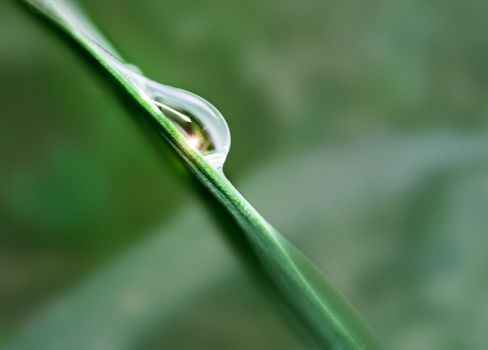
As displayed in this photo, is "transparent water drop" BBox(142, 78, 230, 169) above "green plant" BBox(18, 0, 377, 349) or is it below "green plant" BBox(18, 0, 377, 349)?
above

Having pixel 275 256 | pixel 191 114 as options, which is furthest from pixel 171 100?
pixel 275 256

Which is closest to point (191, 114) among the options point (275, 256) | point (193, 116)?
point (193, 116)

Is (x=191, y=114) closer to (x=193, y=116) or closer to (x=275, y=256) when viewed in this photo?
(x=193, y=116)

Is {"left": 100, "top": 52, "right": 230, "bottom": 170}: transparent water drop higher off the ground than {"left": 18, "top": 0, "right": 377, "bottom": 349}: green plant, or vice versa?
{"left": 100, "top": 52, "right": 230, "bottom": 170}: transparent water drop

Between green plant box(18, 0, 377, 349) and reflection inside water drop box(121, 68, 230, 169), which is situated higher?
reflection inside water drop box(121, 68, 230, 169)

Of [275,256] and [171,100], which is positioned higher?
[171,100]
